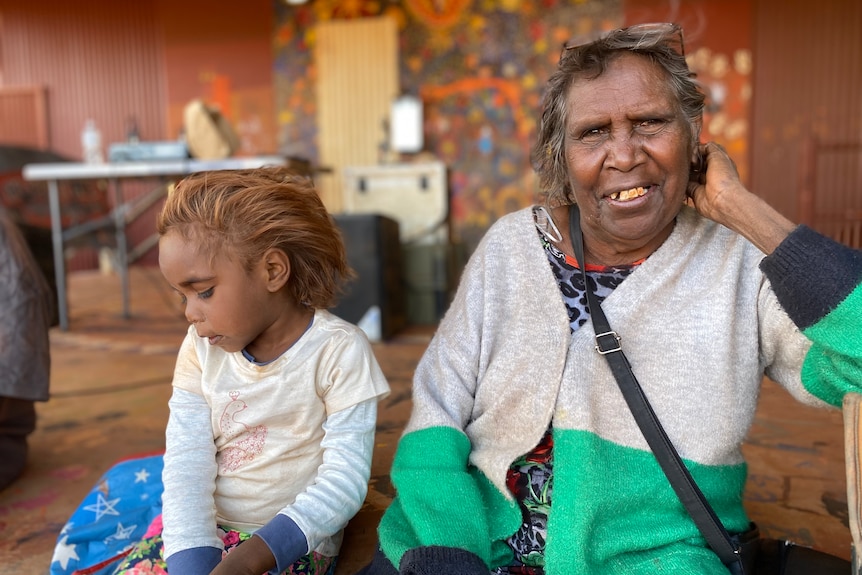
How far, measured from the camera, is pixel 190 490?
128 centimetres

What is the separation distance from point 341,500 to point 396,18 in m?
7.42

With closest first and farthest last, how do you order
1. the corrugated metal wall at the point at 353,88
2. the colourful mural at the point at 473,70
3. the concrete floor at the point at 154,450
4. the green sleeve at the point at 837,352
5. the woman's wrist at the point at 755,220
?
1. the green sleeve at the point at 837,352
2. the woman's wrist at the point at 755,220
3. the concrete floor at the point at 154,450
4. the colourful mural at the point at 473,70
5. the corrugated metal wall at the point at 353,88

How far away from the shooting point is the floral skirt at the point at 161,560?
1293 millimetres

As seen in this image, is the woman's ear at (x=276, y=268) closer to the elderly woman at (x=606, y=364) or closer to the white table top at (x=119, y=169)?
the elderly woman at (x=606, y=364)

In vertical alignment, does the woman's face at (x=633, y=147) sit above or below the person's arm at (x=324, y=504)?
A: above

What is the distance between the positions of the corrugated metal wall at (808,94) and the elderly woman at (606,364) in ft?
19.7

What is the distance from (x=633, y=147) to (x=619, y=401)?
0.47 m

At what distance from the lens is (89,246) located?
16.9 ft

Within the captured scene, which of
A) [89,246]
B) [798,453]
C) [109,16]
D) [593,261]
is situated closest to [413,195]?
[89,246]

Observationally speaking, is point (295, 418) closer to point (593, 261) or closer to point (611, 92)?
point (593, 261)

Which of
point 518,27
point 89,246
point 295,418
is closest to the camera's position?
point 295,418

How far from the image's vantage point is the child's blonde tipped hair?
4.11 ft

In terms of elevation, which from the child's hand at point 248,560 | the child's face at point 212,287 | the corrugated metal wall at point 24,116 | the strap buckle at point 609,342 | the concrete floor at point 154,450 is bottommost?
the concrete floor at point 154,450

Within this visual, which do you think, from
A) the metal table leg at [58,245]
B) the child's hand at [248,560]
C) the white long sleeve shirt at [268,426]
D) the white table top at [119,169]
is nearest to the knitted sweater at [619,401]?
the white long sleeve shirt at [268,426]
